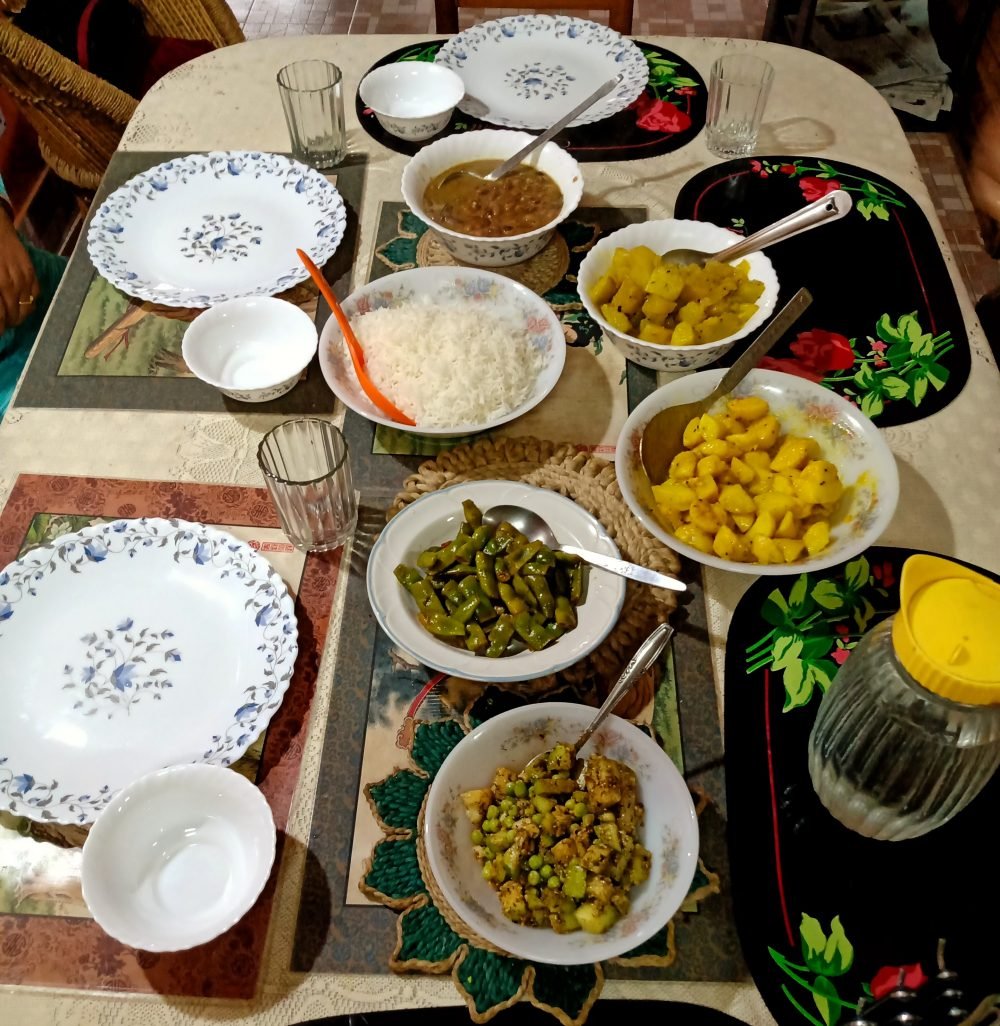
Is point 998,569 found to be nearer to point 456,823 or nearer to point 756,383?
point 756,383

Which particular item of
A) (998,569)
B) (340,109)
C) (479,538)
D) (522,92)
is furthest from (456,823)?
(522,92)

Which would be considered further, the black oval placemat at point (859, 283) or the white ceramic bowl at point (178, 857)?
the black oval placemat at point (859, 283)

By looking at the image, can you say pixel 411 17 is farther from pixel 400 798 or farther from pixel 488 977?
pixel 488 977

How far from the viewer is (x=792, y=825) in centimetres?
98

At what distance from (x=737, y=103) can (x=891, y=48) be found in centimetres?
206

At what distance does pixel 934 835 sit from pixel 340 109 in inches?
63.7

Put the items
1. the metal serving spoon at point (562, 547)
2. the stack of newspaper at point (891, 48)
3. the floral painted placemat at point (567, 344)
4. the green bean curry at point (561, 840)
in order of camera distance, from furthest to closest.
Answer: the stack of newspaper at point (891, 48) → the floral painted placemat at point (567, 344) → the metal serving spoon at point (562, 547) → the green bean curry at point (561, 840)

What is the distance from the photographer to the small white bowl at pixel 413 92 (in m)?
1.82

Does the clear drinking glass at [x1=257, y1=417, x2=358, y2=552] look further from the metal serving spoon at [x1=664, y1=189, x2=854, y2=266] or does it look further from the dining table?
the metal serving spoon at [x1=664, y1=189, x2=854, y2=266]

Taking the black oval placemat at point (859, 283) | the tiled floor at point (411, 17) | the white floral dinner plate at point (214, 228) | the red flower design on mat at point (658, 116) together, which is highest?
the red flower design on mat at point (658, 116)

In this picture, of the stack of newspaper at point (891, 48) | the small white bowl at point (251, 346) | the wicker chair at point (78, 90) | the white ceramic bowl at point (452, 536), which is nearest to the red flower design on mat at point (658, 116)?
the small white bowl at point (251, 346)

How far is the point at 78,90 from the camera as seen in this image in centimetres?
214

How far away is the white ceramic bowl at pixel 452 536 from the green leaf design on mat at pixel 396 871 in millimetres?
197

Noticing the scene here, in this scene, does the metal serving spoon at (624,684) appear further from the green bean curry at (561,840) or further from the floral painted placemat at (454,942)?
the floral painted placemat at (454,942)
